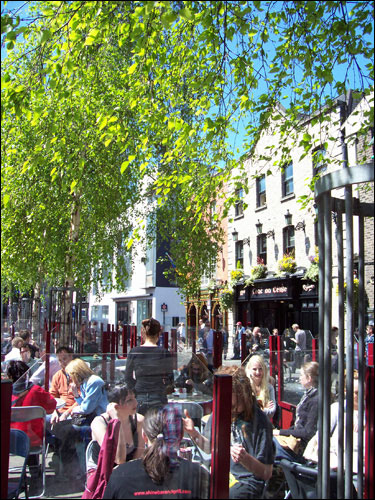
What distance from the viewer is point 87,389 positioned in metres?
4.19

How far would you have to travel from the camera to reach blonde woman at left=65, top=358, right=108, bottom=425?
393 centimetres

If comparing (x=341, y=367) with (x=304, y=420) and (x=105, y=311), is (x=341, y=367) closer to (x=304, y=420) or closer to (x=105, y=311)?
(x=304, y=420)

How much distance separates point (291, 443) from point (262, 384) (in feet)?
2.90

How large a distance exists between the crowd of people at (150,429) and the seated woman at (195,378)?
1 cm

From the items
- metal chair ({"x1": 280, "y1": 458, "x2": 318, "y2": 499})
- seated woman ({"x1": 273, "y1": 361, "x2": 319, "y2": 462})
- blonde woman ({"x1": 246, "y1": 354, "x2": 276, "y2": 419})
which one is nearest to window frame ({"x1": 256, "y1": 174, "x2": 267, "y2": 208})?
blonde woman ({"x1": 246, "y1": 354, "x2": 276, "y2": 419})

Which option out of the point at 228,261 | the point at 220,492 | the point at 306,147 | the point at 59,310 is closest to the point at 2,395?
the point at 220,492

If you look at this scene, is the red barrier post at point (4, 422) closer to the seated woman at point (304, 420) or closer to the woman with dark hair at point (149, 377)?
the woman with dark hair at point (149, 377)

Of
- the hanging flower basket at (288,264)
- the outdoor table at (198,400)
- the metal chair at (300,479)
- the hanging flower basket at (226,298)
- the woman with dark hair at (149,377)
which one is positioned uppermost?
the hanging flower basket at (288,264)

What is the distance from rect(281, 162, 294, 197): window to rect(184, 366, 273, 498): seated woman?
67.7ft

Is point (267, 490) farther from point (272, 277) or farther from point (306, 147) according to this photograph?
point (272, 277)

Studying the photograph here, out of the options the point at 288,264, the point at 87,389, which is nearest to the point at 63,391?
the point at 87,389

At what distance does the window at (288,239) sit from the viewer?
23.5m

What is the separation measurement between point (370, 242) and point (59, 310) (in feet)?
35.4

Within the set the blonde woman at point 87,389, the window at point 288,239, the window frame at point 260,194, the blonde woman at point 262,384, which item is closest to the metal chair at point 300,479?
the blonde woman at point 87,389
